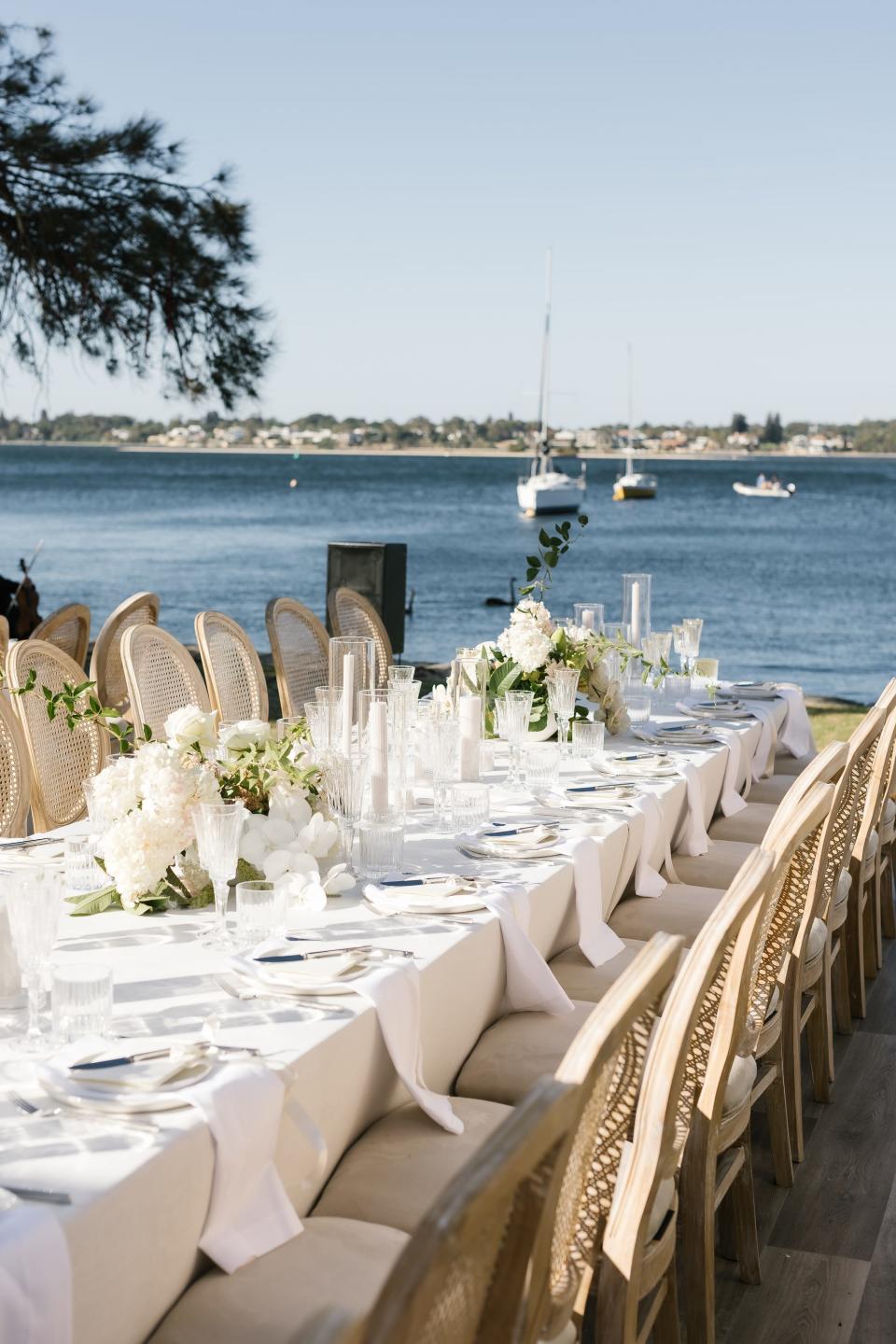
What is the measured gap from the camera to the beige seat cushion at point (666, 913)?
319cm

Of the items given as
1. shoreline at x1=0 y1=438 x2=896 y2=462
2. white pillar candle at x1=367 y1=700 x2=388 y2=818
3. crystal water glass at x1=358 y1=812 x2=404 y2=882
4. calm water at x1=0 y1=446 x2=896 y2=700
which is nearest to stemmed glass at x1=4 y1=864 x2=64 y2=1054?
crystal water glass at x1=358 y1=812 x2=404 y2=882

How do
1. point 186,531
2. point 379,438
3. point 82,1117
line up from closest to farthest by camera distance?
1. point 82,1117
2. point 186,531
3. point 379,438

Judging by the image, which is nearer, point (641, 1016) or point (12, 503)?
point (641, 1016)

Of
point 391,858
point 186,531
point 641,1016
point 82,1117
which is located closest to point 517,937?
point 391,858

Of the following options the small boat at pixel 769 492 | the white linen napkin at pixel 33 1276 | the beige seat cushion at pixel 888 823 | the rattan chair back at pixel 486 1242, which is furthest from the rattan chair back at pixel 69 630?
the small boat at pixel 769 492

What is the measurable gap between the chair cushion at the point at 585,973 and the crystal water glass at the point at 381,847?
0.49 meters

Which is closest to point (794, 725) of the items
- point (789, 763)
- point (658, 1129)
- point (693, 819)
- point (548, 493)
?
point (789, 763)

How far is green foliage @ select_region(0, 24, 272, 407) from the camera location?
564cm

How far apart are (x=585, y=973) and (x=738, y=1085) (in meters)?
0.52

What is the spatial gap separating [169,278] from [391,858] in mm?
4037

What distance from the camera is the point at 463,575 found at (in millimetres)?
36812

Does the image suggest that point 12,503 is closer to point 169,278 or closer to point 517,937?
point 169,278

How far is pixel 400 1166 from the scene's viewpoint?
6.48ft

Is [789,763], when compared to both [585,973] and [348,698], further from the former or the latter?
[348,698]
